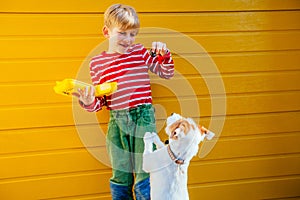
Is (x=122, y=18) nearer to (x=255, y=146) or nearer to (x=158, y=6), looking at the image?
(x=158, y=6)

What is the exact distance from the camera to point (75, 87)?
1656 mm

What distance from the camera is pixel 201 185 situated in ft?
7.30

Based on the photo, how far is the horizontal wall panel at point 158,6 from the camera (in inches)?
77.6

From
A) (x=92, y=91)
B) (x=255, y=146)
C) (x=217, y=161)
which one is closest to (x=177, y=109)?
(x=217, y=161)

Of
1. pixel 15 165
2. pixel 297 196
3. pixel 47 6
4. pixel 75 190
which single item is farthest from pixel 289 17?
pixel 15 165

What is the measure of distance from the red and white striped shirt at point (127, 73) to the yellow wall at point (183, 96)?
0.73 ft

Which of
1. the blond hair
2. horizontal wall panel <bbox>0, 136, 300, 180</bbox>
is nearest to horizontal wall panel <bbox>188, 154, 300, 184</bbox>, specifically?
horizontal wall panel <bbox>0, 136, 300, 180</bbox>

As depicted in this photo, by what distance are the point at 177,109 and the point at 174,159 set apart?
0.54 metres

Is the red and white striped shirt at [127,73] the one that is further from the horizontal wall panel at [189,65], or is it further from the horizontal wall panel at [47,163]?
the horizontal wall panel at [47,163]

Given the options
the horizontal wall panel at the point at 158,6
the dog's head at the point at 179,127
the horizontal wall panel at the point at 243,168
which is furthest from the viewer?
the horizontal wall panel at the point at 243,168

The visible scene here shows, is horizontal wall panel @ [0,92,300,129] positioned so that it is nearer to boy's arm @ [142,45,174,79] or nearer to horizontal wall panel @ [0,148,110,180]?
horizontal wall panel @ [0,148,110,180]

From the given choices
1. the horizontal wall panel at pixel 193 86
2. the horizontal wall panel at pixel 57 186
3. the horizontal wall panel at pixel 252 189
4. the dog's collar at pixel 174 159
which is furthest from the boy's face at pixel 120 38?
the horizontal wall panel at pixel 252 189

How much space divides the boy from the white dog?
0.14 meters

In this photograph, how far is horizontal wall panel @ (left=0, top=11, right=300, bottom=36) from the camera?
1.98 metres
